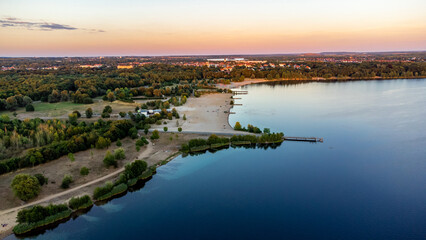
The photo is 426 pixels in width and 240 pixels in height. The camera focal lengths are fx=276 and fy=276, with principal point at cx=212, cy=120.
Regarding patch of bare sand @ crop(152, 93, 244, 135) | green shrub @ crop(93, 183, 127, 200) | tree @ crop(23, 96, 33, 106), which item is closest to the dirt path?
green shrub @ crop(93, 183, 127, 200)

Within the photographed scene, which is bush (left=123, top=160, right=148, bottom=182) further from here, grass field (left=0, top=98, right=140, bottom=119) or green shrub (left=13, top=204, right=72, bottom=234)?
grass field (left=0, top=98, right=140, bottom=119)

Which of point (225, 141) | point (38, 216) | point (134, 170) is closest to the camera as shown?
point (38, 216)

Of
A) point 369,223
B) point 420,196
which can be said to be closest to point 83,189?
point 369,223

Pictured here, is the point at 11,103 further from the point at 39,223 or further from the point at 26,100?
the point at 39,223

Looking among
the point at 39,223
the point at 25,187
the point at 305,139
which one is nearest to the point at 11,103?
the point at 25,187

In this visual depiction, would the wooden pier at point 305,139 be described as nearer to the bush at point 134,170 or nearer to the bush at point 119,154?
the bush at point 134,170

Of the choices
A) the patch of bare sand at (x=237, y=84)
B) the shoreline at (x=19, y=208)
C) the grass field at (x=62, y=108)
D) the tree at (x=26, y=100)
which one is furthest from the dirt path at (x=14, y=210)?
A: the patch of bare sand at (x=237, y=84)

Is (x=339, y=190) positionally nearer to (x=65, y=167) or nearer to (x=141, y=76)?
(x=65, y=167)
